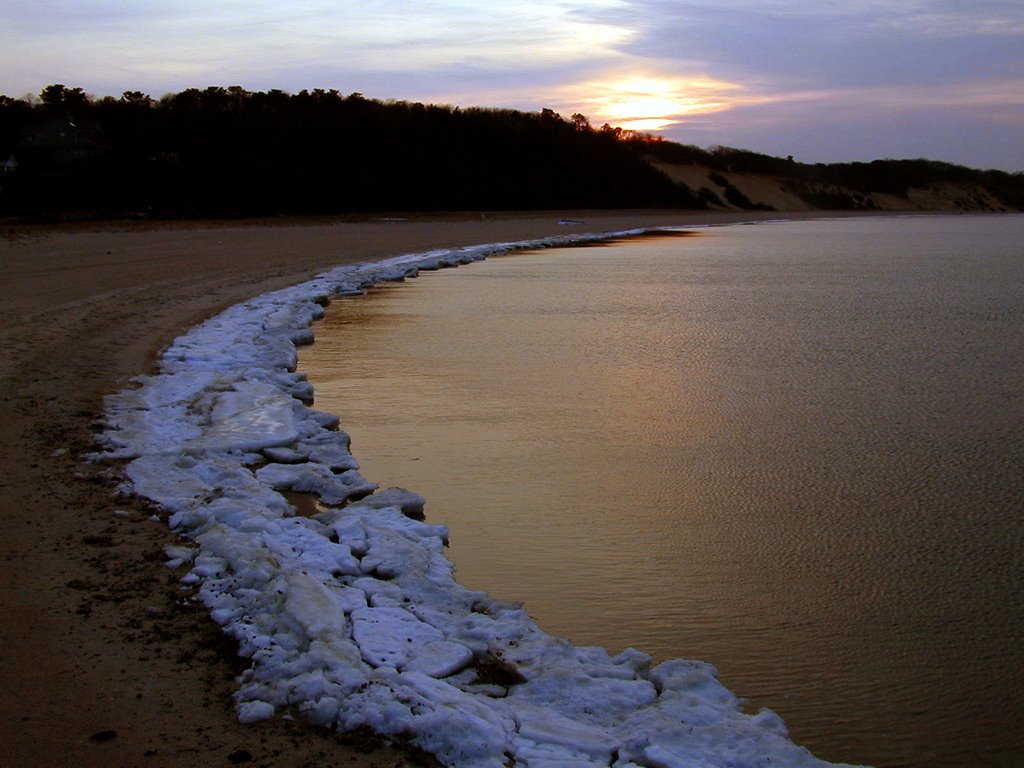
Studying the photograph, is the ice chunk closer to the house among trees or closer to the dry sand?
the dry sand

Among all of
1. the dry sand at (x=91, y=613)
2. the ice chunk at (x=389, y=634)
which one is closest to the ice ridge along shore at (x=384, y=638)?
the ice chunk at (x=389, y=634)

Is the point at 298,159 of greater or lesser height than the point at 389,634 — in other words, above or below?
above

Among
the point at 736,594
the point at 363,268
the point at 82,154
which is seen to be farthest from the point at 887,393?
the point at 82,154

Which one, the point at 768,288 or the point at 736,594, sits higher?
the point at 768,288

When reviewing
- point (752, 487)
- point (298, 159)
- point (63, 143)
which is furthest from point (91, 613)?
point (298, 159)

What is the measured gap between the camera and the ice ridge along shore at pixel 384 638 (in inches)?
116

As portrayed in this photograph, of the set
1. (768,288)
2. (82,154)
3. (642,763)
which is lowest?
(642,763)

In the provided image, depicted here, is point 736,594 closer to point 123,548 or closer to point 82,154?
point 123,548

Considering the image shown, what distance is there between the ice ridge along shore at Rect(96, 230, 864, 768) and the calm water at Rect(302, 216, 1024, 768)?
0.90 ft

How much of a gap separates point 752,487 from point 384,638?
2.85 m

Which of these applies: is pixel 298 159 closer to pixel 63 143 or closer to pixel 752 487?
pixel 63 143

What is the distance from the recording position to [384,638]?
3523mm

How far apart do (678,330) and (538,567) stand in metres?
7.77

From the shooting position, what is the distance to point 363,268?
63.9 feet
